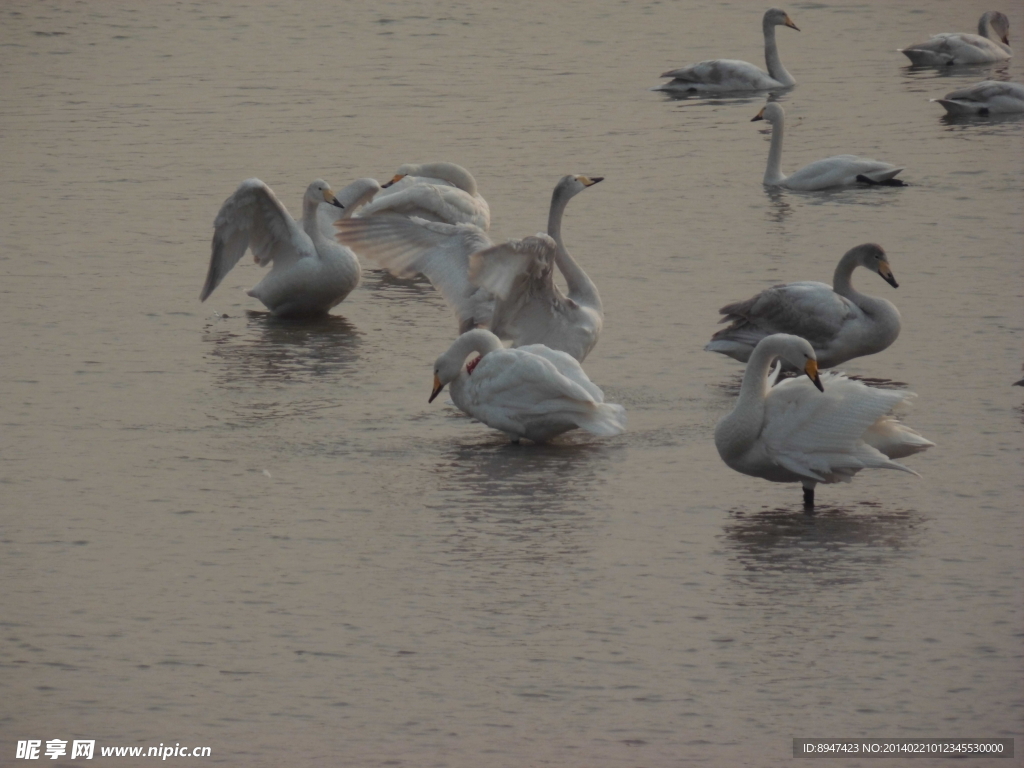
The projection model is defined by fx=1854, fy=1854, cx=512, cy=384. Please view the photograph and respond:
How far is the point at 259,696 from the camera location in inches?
233

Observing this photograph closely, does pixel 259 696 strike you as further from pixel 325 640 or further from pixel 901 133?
pixel 901 133

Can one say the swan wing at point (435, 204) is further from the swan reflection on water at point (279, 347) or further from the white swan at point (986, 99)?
the white swan at point (986, 99)

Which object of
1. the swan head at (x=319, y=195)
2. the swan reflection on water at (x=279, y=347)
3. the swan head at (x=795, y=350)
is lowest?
the swan reflection on water at (x=279, y=347)

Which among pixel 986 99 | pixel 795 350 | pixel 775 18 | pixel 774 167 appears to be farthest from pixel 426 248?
pixel 775 18

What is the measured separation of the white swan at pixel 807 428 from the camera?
7492 mm

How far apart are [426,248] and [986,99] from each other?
863cm

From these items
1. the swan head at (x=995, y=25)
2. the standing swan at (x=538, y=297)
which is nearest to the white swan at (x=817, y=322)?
the standing swan at (x=538, y=297)

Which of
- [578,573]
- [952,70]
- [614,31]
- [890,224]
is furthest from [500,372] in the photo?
[614,31]

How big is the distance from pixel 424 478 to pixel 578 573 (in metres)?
1.41

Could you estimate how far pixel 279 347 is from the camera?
35.8 feet

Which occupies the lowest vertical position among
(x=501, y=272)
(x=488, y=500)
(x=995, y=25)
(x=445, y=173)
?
(x=488, y=500)

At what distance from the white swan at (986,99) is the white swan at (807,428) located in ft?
35.1

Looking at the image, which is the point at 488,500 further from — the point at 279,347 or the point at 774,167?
the point at 774,167

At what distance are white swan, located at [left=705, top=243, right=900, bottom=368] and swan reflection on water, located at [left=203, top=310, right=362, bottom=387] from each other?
218 cm
